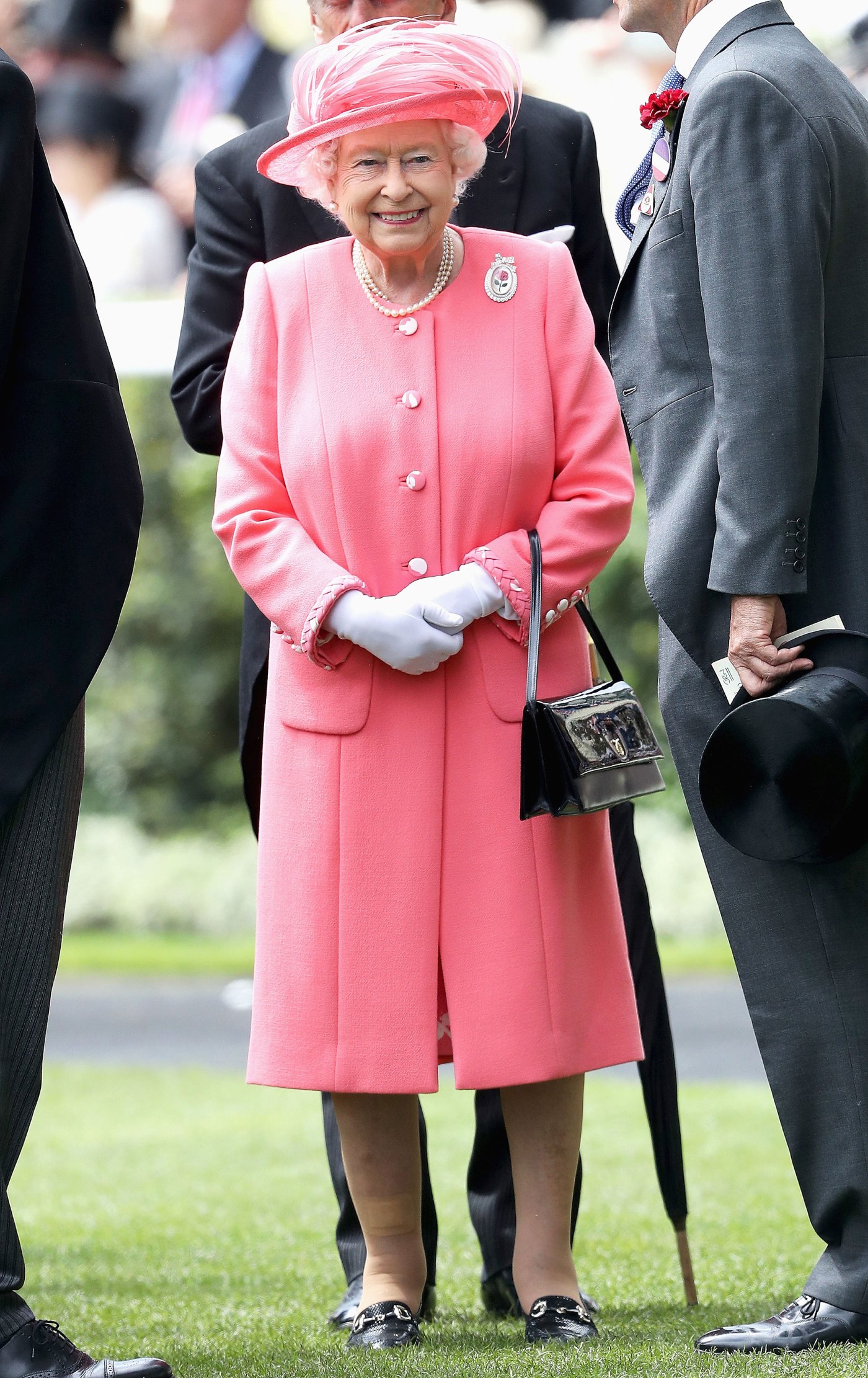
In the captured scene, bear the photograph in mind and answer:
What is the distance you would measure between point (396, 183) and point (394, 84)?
0.16 m

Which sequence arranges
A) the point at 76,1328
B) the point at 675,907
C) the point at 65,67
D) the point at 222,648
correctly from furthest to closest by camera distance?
the point at 222,648 < the point at 675,907 < the point at 65,67 < the point at 76,1328

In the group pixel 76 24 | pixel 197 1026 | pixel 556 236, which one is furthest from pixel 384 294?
pixel 197 1026

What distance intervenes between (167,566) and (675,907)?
6668 mm

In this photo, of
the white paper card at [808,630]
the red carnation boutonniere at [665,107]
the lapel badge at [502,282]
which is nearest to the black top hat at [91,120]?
the lapel badge at [502,282]

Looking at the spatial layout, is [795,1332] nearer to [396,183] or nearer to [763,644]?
[763,644]

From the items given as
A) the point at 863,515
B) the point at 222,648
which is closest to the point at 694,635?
the point at 863,515

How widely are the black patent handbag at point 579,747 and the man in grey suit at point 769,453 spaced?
73 mm

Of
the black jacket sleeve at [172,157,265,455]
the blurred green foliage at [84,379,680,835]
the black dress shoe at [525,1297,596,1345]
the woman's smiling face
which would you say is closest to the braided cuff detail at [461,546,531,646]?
the woman's smiling face

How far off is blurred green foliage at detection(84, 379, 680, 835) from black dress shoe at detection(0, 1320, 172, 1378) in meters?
14.5

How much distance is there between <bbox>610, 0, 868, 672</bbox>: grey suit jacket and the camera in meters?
2.96

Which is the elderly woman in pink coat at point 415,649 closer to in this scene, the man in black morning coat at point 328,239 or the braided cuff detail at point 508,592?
the braided cuff detail at point 508,592

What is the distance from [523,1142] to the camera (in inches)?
132

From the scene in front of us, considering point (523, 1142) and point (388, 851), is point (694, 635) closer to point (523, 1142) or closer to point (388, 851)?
point (388, 851)

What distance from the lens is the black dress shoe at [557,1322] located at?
3203mm
